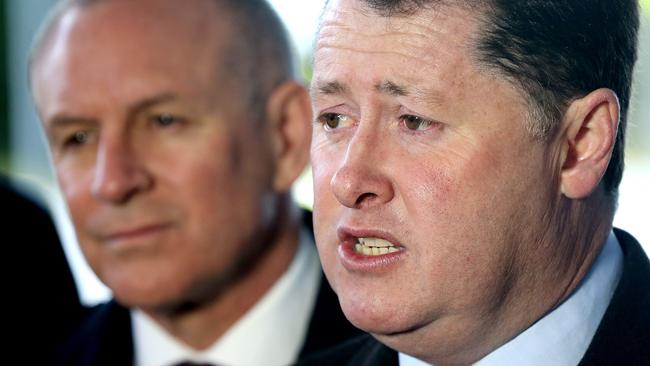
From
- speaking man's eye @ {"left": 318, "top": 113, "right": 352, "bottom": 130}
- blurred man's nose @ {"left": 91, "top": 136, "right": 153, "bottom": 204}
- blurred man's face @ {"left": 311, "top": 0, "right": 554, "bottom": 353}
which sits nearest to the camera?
blurred man's face @ {"left": 311, "top": 0, "right": 554, "bottom": 353}

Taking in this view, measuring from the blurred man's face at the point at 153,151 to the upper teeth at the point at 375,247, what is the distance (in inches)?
34.3

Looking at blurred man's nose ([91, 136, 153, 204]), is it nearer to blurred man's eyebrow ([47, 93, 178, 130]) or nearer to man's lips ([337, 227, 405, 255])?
blurred man's eyebrow ([47, 93, 178, 130])

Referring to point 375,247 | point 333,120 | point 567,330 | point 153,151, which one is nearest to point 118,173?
point 153,151

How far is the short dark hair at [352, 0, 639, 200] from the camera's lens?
1.50m

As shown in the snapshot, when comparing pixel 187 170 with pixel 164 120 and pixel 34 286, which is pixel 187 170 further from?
pixel 34 286

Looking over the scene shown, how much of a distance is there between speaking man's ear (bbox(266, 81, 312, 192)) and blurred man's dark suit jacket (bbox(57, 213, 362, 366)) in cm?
15

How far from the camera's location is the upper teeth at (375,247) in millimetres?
1542

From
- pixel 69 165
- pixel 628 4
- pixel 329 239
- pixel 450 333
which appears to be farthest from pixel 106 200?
pixel 628 4

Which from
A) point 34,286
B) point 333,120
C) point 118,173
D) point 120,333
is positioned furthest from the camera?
point 34,286

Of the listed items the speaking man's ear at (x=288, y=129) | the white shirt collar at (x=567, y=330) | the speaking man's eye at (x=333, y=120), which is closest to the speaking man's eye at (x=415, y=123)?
the speaking man's eye at (x=333, y=120)

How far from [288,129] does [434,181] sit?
1.10 m

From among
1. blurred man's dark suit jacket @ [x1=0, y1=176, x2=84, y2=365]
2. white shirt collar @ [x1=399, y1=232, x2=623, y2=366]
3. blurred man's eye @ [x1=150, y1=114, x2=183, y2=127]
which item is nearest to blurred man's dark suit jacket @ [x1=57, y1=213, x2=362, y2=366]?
blurred man's dark suit jacket @ [x1=0, y1=176, x2=84, y2=365]

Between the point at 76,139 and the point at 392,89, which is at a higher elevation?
the point at 392,89

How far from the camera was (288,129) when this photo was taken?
2578 mm
